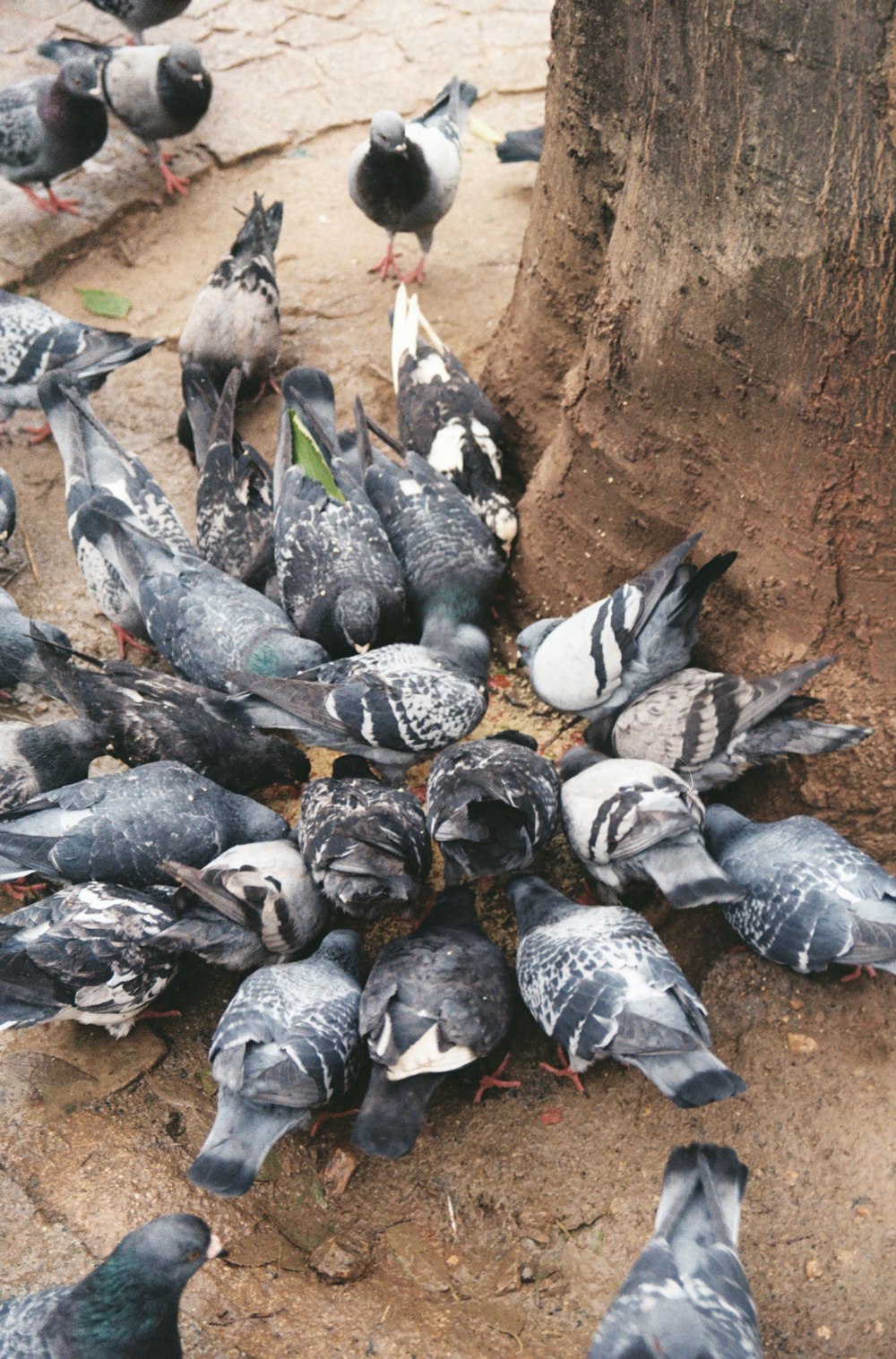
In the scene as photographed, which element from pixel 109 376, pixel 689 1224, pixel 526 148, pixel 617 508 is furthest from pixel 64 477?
pixel 689 1224

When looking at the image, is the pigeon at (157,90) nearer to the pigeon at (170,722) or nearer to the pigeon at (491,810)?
the pigeon at (170,722)

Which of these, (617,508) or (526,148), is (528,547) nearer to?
(617,508)

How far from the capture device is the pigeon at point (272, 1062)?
2982 millimetres

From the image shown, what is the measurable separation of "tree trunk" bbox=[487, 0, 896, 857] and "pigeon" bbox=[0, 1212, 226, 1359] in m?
2.27

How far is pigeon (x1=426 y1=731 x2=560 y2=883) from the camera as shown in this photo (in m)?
3.42

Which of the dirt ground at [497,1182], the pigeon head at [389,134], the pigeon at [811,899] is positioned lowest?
the dirt ground at [497,1182]

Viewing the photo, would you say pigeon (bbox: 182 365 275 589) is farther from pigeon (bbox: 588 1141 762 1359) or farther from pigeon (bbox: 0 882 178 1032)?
pigeon (bbox: 588 1141 762 1359)

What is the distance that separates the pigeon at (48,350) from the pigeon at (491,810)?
2866 millimetres

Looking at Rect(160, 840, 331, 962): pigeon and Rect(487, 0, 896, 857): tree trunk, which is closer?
Rect(487, 0, 896, 857): tree trunk

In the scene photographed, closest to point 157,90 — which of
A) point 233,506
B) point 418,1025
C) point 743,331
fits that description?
point 233,506

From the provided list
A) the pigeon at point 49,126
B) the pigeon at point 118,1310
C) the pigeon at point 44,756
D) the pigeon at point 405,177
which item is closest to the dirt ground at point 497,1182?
the pigeon at point 118,1310

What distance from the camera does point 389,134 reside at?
5582 millimetres

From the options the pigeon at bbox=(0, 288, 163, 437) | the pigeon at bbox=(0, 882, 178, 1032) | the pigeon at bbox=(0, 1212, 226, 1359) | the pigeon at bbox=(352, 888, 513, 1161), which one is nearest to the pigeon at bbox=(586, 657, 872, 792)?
the pigeon at bbox=(352, 888, 513, 1161)

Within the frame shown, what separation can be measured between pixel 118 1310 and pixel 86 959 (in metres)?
0.96
